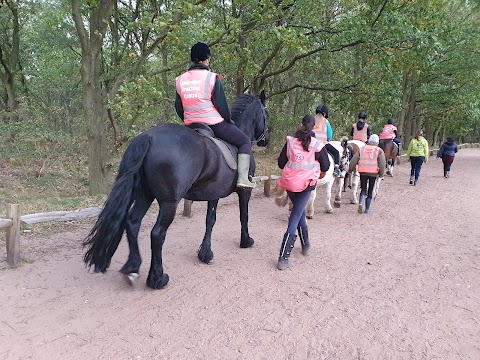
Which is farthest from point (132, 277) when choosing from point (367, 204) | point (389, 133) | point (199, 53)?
point (389, 133)

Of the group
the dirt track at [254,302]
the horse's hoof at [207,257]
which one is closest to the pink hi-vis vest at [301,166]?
the dirt track at [254,302]

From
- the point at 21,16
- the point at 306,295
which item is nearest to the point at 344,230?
the point at 306,295

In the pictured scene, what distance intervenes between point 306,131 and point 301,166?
0.47m

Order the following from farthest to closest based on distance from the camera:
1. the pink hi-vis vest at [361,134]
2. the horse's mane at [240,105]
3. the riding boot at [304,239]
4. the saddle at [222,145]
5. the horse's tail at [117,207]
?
1. the pink hi-vis vest at [361,134]
2. the riding boot at [304,239]
3. the horse's mane at [240,105]
4. the saddle at [222,145]
5. the horse's tail at [117,207]

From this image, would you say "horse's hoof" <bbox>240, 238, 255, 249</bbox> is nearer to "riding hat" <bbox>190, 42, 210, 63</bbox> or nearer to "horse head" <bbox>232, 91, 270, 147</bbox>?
"horse head" <bbox>232, 91, 270, 147</bbox>

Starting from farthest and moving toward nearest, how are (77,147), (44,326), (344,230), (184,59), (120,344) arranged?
(77,147) → (184,59) → (344,230) → (44,326) → (120,344)

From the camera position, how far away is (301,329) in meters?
3.44

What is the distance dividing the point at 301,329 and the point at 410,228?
4805 mm

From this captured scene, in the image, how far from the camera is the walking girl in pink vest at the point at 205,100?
4309mm

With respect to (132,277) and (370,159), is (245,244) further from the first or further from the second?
(370,159)

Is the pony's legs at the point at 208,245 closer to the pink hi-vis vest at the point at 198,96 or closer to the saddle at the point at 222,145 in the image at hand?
the saddle at the point at 222,145

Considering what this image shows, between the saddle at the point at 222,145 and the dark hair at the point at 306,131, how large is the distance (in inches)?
34.7

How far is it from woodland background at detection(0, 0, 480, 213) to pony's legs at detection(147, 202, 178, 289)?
3.36 metres

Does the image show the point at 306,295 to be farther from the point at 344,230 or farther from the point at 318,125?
the point at 318,125
